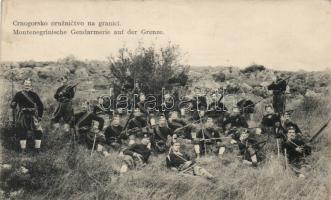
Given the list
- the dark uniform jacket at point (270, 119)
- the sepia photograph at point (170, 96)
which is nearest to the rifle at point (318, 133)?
the sepia photograph at point (170, 96)

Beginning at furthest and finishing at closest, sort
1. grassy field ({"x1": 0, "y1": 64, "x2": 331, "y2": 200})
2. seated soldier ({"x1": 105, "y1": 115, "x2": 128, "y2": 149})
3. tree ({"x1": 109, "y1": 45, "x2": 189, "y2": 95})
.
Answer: tree ({"x1": 109, "y1": 45, "x2": 189, "y2": 95}) → seated soldier ({"x1": 105, "y1": 115, "x2": 128, "y2": 149}) → grassy field ({"x1": 0, "y1": 64, "x2": 331, "y2": 200})

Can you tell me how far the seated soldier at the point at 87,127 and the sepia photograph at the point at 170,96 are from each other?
12 millimetres

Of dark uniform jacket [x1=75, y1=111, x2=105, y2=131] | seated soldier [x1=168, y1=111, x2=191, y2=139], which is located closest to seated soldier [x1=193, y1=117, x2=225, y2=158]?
seated soldier [x1=168, y1=111, x2=191, y2=139]

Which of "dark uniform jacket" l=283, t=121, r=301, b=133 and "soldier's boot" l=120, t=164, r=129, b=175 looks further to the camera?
"dark uniform jacket" l=283, t=121, r=301, b=133

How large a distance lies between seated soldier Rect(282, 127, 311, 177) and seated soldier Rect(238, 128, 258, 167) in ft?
1.24

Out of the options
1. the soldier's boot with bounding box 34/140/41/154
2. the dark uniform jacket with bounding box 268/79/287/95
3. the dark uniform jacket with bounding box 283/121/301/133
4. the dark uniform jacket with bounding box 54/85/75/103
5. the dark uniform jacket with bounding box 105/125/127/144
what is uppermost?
the dark uniform jacket with bounding box 268/79/287/95

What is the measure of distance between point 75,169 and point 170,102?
4.61 ft

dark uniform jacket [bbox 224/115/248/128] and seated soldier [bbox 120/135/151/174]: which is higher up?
dark uniform jacket [bbox 224/115/248/128]

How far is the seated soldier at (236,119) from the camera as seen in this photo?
22.2ft

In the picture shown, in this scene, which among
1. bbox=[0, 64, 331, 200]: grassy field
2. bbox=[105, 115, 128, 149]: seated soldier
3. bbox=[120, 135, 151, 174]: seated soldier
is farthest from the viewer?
bbox=[105, 115, 128, 149]: seated soldier

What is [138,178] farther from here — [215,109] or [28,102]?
[28,102]

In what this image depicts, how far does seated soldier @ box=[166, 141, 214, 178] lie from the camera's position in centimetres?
655

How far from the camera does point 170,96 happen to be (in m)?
6.77

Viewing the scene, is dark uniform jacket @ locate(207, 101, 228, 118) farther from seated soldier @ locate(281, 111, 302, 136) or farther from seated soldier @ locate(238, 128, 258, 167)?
seated soldier @ locate(281, 111, 302, 136)
